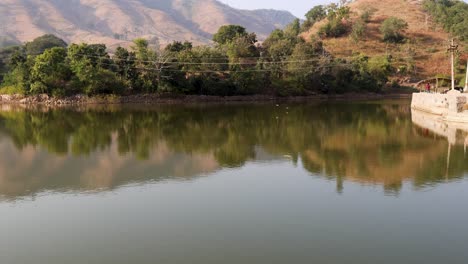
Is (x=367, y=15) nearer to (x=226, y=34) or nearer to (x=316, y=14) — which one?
(x=316, y=14)

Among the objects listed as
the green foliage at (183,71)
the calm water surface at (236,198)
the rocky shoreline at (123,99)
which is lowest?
the calm water surface at (236,198)

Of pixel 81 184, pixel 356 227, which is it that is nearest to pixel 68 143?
pixel 81 184

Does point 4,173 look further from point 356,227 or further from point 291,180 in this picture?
point 356,227

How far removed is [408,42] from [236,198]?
265ft

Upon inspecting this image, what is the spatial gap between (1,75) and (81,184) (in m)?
58.7

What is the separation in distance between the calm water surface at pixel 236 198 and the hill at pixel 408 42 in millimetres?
56710

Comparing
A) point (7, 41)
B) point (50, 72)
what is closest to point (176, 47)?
point (50, 72)

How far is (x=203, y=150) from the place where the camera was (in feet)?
73.5

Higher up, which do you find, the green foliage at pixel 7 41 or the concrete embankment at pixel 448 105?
the green foliage at pixel 7 41

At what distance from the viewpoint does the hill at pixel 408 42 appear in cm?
7912

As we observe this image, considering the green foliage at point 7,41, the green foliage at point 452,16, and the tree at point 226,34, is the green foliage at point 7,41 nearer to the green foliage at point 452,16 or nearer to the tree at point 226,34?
the tree at point 226,34

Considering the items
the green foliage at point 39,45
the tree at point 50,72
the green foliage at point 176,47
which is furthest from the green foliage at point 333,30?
the tree at point 50,72

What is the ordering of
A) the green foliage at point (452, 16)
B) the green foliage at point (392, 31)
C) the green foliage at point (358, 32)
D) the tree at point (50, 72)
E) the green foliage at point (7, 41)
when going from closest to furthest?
the tree at point (50, 72), the green foliage at point (452, 16), the green foliage at point (392, 31), the green foliage at point (358, 32), the green foliage at point (7, 41)

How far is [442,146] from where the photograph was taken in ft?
73.2
